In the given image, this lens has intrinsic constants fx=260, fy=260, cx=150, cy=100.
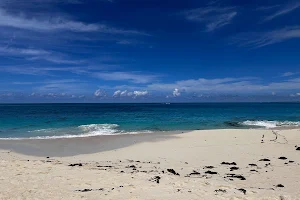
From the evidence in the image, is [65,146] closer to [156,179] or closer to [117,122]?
[156,179]

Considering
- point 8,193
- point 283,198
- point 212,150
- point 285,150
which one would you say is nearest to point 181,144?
point 212,150

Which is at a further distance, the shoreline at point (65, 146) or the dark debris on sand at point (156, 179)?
the shoreline at point (65, 146)

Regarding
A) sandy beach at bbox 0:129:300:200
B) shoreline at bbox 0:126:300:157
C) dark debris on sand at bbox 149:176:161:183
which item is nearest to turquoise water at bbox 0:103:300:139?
shoreline at bbox 0:126:300:157

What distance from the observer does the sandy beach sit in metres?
7.44

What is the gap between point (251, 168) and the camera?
35.7ft

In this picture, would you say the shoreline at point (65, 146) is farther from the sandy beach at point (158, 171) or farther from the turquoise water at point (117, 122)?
the turquoise water at point (117, 122)

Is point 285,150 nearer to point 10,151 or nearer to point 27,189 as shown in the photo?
point 27,189

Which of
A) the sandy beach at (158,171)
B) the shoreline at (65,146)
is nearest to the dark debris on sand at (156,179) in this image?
the sandy beach at (158,171)

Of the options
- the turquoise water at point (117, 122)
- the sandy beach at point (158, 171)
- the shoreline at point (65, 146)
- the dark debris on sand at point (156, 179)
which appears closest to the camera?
the sandy beach at point (158, 171)

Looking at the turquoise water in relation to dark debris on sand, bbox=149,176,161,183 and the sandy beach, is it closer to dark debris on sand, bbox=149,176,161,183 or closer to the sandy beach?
the sandy beach

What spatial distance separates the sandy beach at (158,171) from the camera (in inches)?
293

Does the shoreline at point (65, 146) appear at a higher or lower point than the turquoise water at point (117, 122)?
lower

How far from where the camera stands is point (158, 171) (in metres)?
10.4

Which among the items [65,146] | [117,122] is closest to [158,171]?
[65,146]
